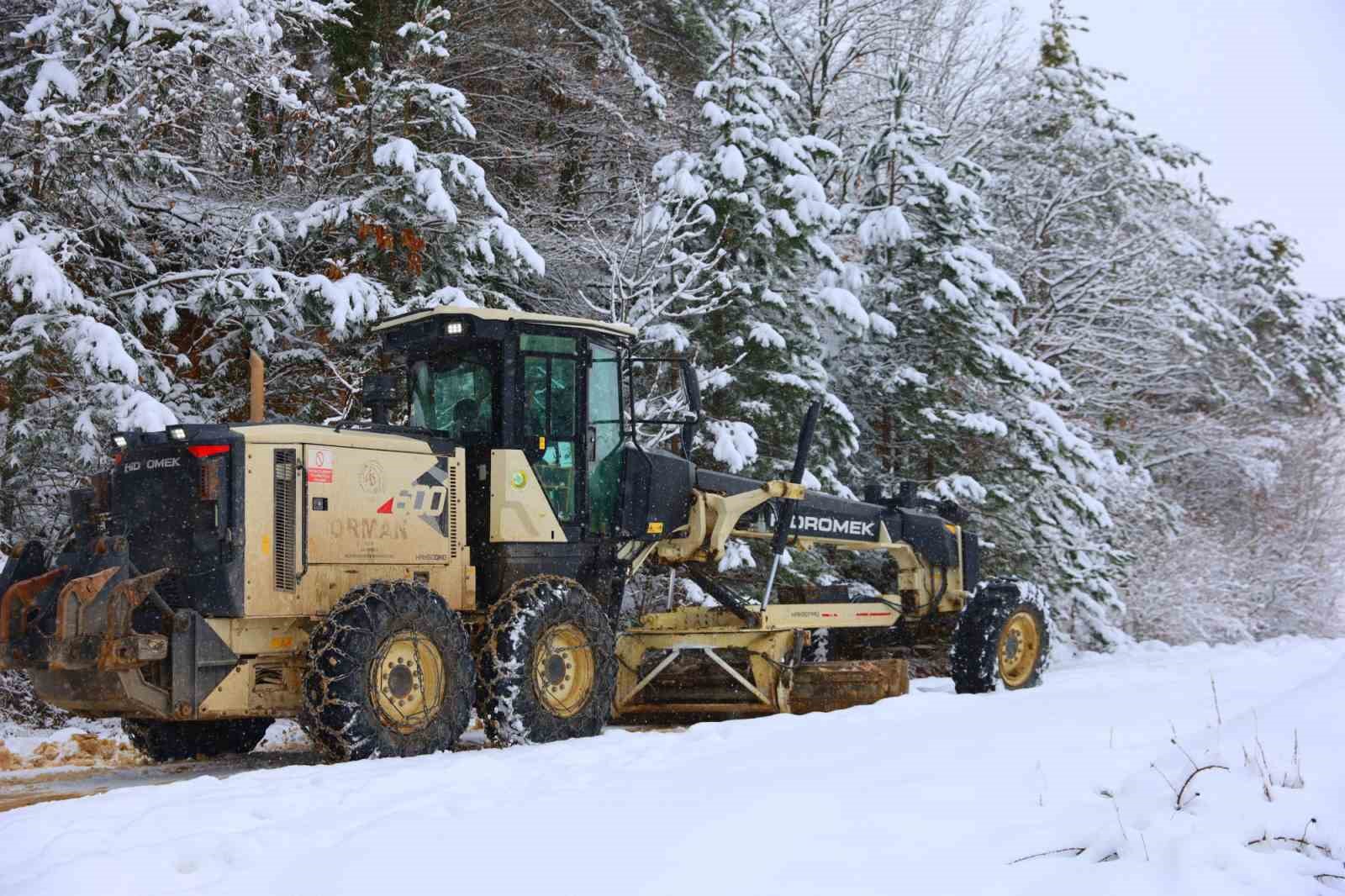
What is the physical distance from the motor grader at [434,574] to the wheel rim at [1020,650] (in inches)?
12.6

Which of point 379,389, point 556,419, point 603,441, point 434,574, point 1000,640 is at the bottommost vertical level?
point 1000,640

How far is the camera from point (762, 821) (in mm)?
5922

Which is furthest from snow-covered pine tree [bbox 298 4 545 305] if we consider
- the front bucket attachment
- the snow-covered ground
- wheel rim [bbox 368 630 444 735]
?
the snow-covered ground

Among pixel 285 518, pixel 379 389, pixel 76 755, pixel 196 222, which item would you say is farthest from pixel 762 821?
pixel 196 222

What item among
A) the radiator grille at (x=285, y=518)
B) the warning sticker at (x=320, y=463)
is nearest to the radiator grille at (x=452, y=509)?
the warning sticker at (x=320, y=463)

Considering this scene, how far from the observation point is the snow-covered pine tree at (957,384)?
64.5 ft

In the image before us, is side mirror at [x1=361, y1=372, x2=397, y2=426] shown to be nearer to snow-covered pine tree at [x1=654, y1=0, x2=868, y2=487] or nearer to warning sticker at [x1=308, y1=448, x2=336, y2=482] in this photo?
warning sticker at [x1=308, y1=448, x2=336, y2=482]

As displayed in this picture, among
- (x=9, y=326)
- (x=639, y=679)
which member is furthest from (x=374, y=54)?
(x=639, y=679)

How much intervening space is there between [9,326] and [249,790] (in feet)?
22.5

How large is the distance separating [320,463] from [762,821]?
14.0ft

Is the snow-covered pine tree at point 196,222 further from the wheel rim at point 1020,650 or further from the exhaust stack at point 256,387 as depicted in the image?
the wheel rim at point 1020,650

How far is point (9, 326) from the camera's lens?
1219 cm

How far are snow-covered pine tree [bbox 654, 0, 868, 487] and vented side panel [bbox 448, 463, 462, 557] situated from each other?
7205 mm

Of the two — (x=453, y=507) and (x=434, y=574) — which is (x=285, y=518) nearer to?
(x=434, y=574)
